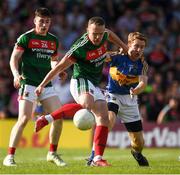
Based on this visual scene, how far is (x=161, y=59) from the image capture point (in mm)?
23109

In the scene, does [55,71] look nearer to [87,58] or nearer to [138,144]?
[87,58]

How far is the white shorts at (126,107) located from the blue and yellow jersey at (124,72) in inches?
3.4

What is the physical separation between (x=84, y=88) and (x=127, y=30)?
12.6 metres

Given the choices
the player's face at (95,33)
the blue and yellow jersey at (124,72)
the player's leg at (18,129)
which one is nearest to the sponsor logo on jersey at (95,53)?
the player's face at (95,33)

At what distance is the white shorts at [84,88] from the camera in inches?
455

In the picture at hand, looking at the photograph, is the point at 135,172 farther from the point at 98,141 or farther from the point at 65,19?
the point at 65,19

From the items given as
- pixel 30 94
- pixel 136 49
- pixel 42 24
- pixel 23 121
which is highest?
pixel 42 24

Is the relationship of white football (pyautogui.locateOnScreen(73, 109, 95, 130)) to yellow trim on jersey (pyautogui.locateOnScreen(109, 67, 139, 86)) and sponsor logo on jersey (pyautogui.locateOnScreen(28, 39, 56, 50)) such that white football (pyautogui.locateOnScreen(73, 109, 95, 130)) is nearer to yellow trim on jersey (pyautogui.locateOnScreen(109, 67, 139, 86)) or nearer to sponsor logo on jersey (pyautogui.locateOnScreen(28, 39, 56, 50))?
sponsor logo on jersey (pyautogui.locateOnScreen(28, 39, 56, 50))

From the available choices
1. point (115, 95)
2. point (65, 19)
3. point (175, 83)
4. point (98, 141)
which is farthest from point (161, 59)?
point (98, 141)

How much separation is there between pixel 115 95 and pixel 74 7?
12.1m

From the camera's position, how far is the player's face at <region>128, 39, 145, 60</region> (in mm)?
12334

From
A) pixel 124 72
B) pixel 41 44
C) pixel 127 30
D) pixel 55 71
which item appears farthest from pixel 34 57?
pixel 127 30

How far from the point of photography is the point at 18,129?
38.3 ft

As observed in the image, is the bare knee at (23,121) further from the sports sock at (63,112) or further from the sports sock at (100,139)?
the sports sock at (100,139)
